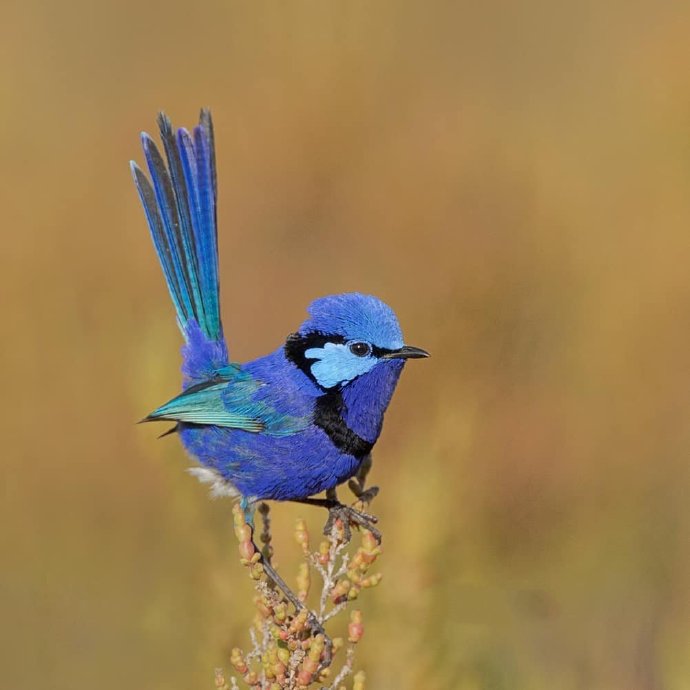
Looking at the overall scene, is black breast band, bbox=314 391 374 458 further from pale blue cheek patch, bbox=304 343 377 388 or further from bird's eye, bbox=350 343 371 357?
bird's eye, bbox=350 343 371 357

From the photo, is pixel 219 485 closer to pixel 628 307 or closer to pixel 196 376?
pixel 196 376

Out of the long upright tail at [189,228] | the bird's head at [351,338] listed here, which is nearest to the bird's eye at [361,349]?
the bird's head at [351,338]

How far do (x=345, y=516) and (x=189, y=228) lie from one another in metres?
1.03

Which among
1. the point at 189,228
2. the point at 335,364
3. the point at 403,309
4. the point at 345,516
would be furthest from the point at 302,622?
the point at 403,309

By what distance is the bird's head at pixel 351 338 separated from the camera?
2457 mm

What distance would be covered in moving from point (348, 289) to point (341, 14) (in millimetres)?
1386

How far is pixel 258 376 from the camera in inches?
112

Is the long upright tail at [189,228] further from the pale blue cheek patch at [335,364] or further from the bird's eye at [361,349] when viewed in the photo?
the bird's eye at [361,349]

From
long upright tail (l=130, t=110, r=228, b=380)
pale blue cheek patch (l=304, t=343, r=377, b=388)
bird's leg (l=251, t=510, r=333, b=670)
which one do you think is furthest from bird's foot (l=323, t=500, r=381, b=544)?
long upright tail (l=130, t=110, r=228, b=380)

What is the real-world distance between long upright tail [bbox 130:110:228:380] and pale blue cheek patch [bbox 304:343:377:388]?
1.80 feet

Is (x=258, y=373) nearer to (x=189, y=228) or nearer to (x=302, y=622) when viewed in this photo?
(x=189, y=228)

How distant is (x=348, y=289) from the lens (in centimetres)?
405

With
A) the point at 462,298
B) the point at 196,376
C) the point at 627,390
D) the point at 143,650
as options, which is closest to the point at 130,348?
the point at 196,376

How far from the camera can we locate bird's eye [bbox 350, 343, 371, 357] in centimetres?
248
